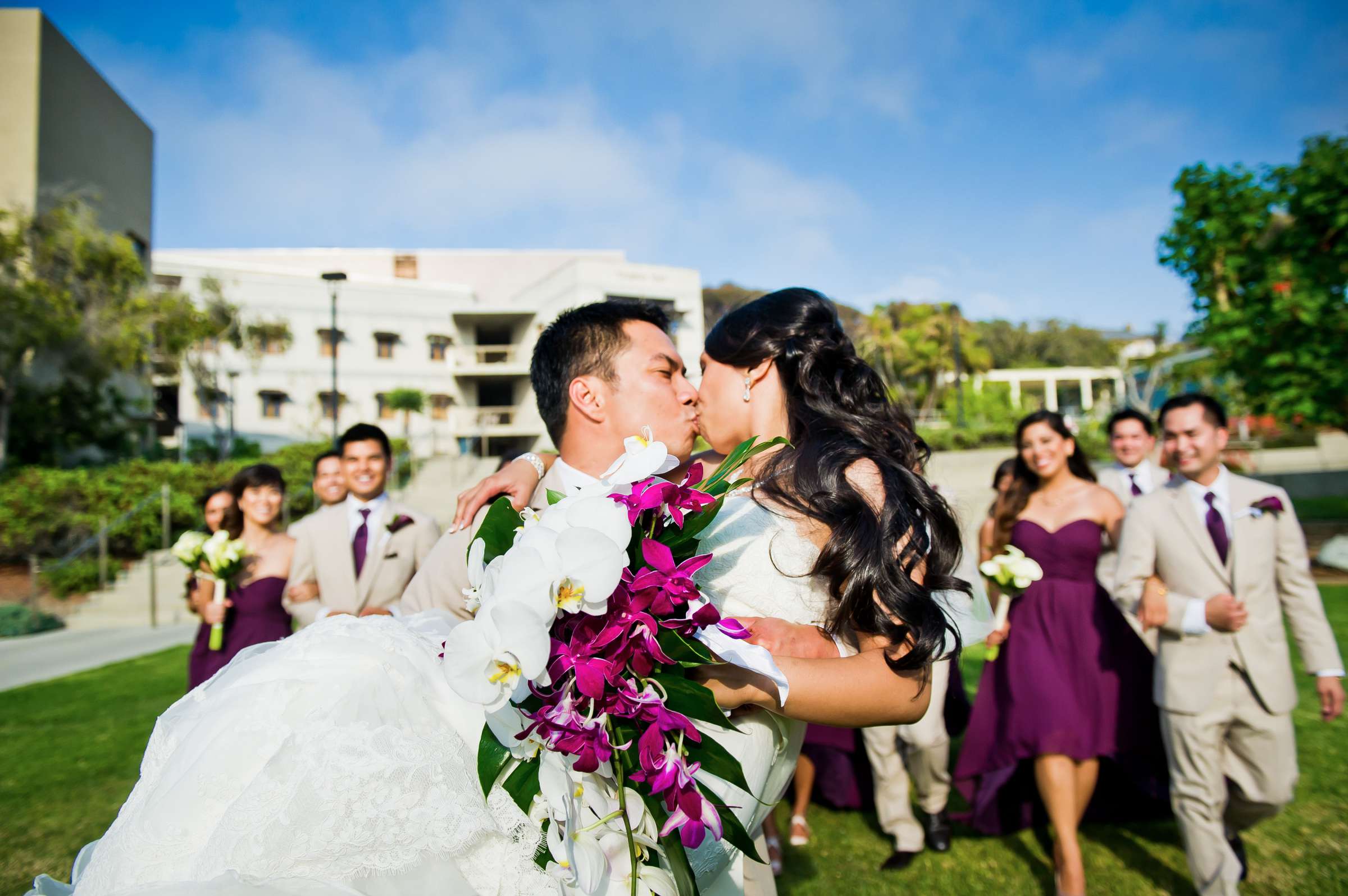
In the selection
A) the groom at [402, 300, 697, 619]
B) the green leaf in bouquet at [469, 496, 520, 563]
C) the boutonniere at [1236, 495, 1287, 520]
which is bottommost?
the boutonniere at [1236, 495, 1287, 520]

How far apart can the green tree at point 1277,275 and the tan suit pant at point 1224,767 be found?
13.4 metres

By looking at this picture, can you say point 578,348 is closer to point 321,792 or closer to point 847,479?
point 847,479

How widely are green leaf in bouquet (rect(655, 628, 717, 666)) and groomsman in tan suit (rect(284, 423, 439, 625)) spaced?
4.06m

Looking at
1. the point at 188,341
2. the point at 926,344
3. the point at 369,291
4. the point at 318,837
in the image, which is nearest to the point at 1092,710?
the point at 318,837

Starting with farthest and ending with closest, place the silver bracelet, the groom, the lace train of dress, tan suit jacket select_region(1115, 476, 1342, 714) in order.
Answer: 1. tan suit jacket select_region(1115, 476, 1342, 714)
2. the silver bracelet
3. the groom
4. the lace train of dress

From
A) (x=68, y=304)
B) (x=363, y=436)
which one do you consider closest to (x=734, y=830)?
(x=363, y=436)

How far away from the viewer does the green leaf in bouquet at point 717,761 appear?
1.68 meters

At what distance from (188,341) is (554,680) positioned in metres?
28.4

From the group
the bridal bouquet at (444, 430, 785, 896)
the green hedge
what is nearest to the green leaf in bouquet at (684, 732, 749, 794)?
the bridal bouquet at (444, 430, 785, 896)

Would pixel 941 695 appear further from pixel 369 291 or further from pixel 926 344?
pixel 926 344

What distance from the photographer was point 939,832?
5.02 meters

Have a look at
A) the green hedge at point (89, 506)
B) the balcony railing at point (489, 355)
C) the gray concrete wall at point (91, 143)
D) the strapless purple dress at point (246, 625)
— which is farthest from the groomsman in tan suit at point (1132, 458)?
the balcony railing at point (489, 355)

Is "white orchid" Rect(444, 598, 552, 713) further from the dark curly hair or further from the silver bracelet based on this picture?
the silver bracelet

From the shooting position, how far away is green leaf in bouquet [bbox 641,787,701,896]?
166 cm
